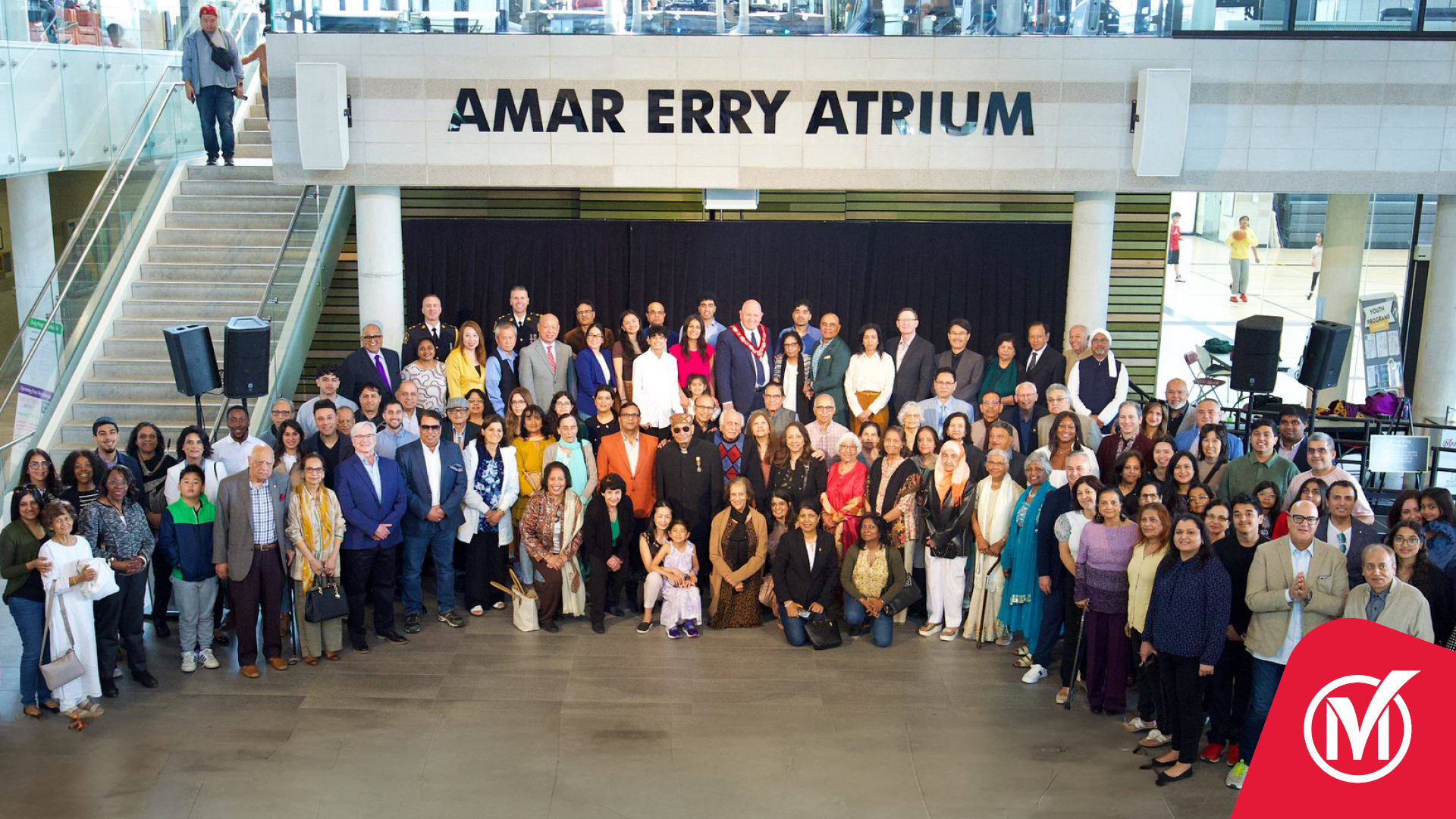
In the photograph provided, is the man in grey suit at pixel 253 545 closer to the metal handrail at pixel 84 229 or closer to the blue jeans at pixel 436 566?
the blue jeans at pixel 436 566

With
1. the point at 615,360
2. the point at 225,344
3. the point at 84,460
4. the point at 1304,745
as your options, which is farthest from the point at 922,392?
the point at 1304,745

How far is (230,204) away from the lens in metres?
12.2

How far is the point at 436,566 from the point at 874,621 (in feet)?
9.91

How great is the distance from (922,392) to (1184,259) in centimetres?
447

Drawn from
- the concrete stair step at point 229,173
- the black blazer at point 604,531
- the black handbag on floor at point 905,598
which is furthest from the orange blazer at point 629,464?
the concrete stair step at point 229,173

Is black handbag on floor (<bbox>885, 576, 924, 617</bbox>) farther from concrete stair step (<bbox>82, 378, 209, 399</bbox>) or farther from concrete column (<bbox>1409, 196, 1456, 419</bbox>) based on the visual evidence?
concrete stair step (<bbox>82, 378, 209, 399</bbox>)

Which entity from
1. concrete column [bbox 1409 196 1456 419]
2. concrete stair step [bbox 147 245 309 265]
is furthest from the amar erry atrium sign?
concrete column [bbox 1409 196 1456 419]

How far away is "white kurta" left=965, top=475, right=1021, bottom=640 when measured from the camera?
8.31 m

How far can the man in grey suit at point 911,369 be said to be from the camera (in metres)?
10.1

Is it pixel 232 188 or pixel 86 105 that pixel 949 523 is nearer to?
pixel 232 188

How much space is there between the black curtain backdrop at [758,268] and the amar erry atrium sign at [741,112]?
Answer: 72.1 inches

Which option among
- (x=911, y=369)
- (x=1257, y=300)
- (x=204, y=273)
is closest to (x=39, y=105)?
(x=204, y=273)

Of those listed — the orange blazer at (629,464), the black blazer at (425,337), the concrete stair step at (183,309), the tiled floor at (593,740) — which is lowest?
the tiled floor at (593,740)

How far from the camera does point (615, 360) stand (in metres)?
10.2
